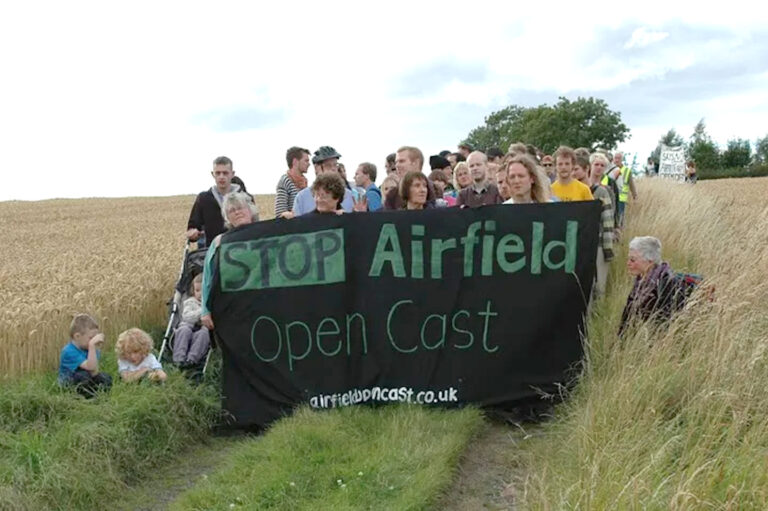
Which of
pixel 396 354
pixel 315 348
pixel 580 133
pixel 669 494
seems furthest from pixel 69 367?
pixel 580 133

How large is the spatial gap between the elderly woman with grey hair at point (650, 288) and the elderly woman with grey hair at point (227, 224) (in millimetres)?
3446

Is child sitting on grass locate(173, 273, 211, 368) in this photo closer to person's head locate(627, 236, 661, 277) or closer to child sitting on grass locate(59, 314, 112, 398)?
child sitting on grass locate(59, 314, 112, 398)

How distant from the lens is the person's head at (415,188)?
7227mm

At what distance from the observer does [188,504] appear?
4961mm

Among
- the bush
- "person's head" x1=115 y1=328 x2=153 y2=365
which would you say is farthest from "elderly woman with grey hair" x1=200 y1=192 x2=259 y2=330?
the bush

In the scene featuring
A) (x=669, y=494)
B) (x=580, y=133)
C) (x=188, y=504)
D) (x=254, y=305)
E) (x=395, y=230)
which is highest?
(x=580, y=133)

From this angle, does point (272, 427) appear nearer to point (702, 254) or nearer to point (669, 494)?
point (669, 494)

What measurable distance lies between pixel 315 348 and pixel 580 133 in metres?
87.1

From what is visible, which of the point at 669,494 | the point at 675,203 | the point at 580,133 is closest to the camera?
the point at 669,494

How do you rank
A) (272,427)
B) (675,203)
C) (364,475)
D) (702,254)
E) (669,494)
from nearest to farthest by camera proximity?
(669,494) → (364,475) → (272,427) → (702,254) → (675,203)

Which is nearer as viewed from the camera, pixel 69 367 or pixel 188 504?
pixel 188 504

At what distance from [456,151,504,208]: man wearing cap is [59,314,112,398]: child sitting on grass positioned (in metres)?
4.11

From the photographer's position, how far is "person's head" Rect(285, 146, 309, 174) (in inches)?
366

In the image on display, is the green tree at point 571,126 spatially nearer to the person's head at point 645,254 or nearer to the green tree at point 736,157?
the green tree at point 736,157
